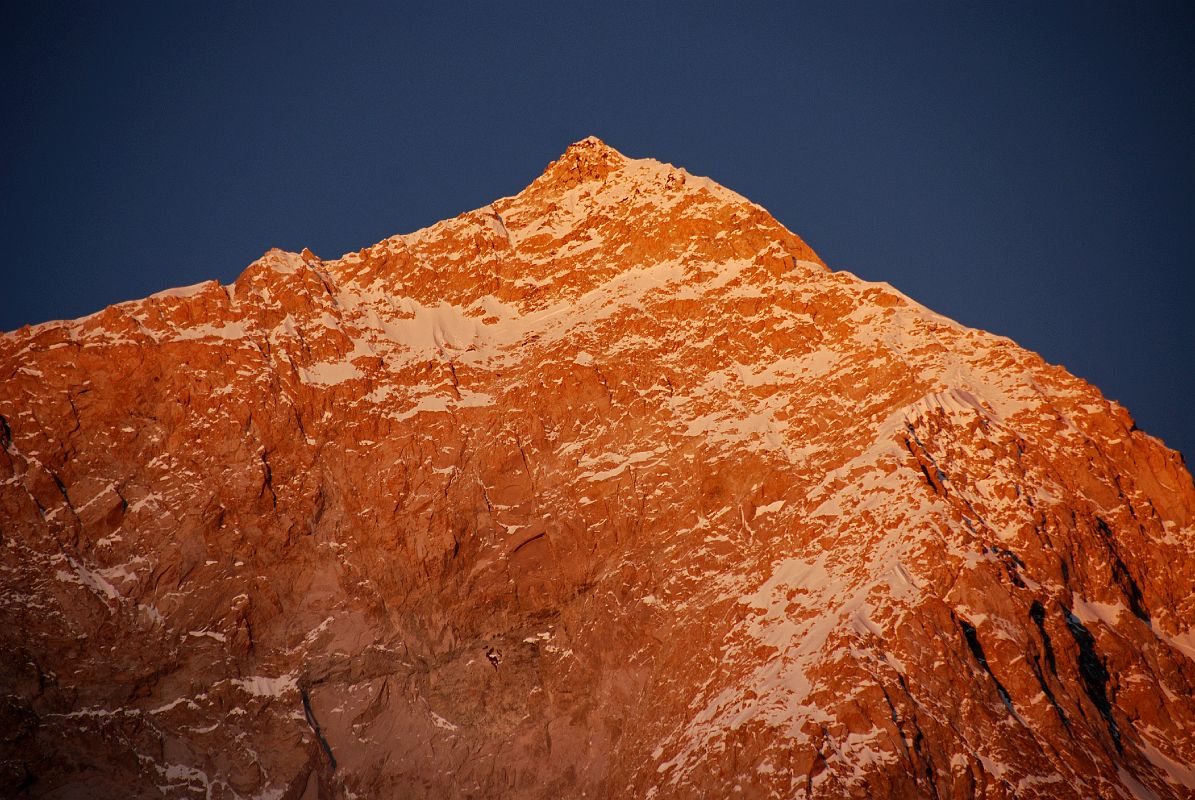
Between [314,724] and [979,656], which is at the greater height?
[979,656]

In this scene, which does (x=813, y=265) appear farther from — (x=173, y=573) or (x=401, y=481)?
(x=173, y=573)

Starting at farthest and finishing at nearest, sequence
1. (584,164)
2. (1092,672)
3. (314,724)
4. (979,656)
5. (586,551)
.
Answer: (584,164)
(586,551)
(314,724)
(1092,672)
(979,656)

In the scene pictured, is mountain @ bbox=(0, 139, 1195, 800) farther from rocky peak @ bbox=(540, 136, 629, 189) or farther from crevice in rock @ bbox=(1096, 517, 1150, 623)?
rocky peak @ bbox=(540, 136, 629, 189)

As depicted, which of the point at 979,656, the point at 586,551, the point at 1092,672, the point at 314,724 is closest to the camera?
the point at 979,656

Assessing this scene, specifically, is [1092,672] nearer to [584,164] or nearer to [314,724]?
[314,724]

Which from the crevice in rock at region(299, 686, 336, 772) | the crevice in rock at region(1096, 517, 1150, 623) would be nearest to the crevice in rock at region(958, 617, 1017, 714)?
the crevice in rock at region(1096, 517, 1150, 623)

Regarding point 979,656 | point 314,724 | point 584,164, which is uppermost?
point 584,164

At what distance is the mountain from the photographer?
13175cm

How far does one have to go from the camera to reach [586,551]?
490 ft

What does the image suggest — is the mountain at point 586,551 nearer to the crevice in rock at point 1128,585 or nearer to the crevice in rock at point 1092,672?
the crevice in rock at point 1092,672

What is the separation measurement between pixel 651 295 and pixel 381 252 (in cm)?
2829

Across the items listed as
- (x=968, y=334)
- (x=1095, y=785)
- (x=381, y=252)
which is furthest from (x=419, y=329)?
(x=1095, y=785)

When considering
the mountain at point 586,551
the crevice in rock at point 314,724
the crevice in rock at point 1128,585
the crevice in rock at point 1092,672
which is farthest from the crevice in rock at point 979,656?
the crevice in rock at point 314,724

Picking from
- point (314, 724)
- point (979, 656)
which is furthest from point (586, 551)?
point (979, 656)
